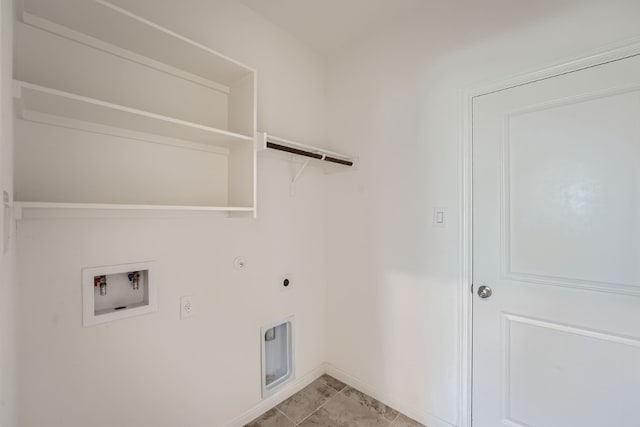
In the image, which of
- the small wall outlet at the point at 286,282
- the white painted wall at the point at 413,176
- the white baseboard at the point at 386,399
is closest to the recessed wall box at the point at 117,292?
the small wall outlet at the point at 286,282

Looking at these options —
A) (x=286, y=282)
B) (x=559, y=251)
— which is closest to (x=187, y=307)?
(x=286, y=282)

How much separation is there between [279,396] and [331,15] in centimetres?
279

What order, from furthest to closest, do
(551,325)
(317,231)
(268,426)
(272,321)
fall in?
(317,231) → (272,321) → (268,426) → (551,325)

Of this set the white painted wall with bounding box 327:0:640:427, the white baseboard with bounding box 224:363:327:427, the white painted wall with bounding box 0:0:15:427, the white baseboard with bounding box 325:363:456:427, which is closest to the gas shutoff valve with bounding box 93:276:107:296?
the white painted wall with bounding box 0:0:15:427

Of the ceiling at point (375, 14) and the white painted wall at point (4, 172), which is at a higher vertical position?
the ceiling at point (375, 14)

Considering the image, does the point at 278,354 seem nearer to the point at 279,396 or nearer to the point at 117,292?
the point at 279,396

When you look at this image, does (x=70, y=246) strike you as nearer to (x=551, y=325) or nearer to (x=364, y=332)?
(x=364, y=332)

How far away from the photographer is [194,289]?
5.16 ft

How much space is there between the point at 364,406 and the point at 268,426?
0.69 m

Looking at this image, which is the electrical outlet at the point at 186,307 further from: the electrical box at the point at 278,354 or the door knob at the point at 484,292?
the door knob at the point at 484,292

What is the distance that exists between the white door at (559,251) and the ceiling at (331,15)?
0.92 m

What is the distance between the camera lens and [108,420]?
127 centimetres

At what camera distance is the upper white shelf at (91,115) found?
0.96 metres

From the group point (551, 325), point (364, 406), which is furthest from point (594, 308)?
point (364, 406)
